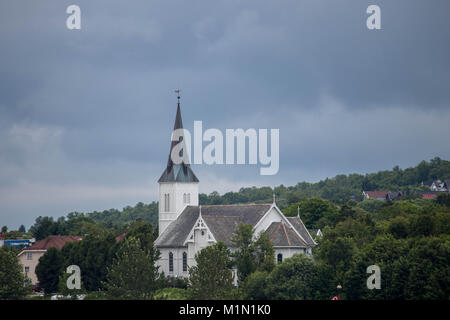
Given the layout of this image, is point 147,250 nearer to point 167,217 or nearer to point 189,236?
point 189,236

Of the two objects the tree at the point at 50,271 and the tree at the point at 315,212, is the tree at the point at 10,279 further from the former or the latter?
the tree at the point at 315,212

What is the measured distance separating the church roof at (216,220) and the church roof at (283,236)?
2.32 metres

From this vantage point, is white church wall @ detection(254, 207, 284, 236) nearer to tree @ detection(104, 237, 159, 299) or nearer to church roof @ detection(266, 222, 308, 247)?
church roof @ detection(266, 222, 308, 247)

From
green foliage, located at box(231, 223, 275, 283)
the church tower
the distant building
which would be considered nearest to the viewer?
green foliage, located at box(231, 223, 275, 283)

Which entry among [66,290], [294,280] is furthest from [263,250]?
[66,290]

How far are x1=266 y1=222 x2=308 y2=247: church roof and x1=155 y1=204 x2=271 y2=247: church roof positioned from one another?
2.32 metres

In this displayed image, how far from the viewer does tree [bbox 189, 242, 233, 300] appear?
77.3 m

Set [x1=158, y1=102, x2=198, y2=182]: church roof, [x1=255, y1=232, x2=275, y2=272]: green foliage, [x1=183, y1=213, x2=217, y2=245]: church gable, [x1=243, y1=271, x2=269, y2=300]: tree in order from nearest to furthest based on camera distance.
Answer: [x1=243, y1=271, x2=269, y2=300]: tree, [x1=255, y1=232, x2=275, y2=272]: green foliage, [x1=183, y1=213, x2=217, y2=245]: church gable, [x1=158, y1=102, x2=198, y2=182]: church roof

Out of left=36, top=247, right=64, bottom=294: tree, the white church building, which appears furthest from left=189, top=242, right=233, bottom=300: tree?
left=36, top=247, right=64, bottom=294: tree

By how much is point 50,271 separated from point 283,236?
98.3 ft

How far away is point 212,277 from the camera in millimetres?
79500

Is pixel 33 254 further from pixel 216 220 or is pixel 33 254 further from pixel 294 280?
pixel 294 280
